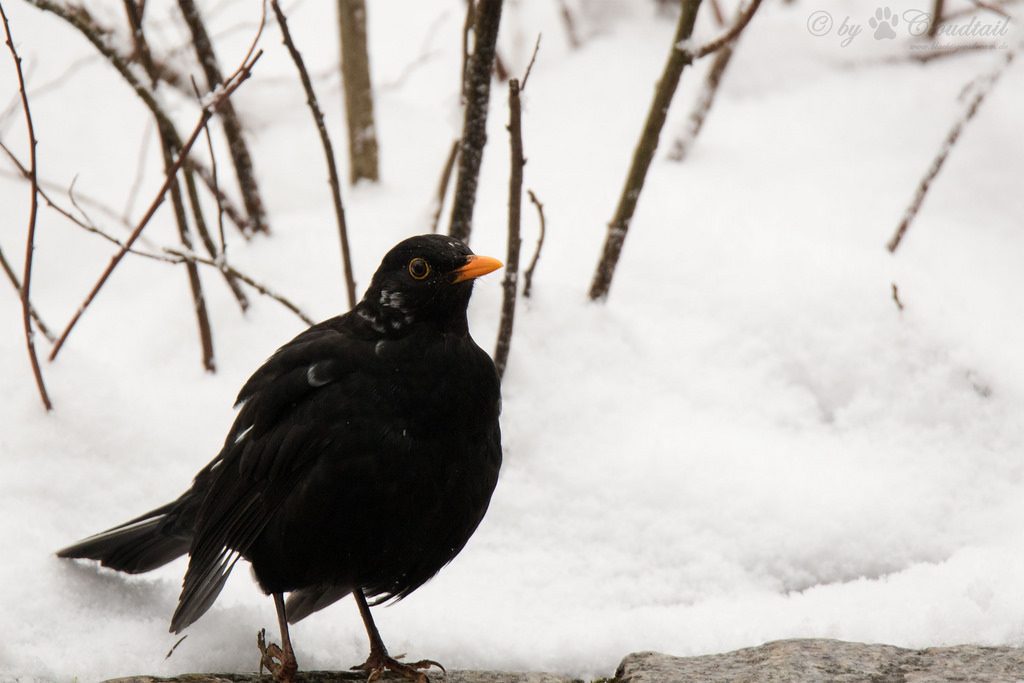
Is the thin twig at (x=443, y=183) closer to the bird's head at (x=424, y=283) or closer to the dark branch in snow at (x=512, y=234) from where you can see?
the dark branch in snow at (x=512, y=234)

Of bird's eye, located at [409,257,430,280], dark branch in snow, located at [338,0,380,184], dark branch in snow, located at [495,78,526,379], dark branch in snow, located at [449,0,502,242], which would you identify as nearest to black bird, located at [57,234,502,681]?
bird's eye, located at [409,257,430,280]

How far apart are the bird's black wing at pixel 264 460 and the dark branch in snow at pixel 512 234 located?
29.9 inches

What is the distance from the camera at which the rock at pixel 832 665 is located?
2674 mm

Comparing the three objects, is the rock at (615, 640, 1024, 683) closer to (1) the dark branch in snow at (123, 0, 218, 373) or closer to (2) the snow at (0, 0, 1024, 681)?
(2) the snow at (0, 0, 1024, 681)

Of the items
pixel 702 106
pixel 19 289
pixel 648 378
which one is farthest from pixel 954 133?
pixel 19 289

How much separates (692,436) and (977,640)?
1.16 metres

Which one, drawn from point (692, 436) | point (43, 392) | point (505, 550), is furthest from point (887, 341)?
point (43, 392)

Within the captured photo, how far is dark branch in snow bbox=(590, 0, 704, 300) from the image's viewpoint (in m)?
3.76

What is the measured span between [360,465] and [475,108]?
1494mm

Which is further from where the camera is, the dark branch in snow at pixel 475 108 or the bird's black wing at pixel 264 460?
the dark branch in snow at pixel 475 108

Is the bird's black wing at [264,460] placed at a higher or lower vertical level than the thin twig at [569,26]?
lower

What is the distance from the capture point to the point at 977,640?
3.02m

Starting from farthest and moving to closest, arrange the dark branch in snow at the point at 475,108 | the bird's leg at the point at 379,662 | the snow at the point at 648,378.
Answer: the dark branch in snow at the point at 475,108
the snow at the point at 648,378
the bird's leg at the point at 379,662

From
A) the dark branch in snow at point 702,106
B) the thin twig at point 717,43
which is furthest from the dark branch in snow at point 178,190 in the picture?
the dark branch in snow at point 702,106
